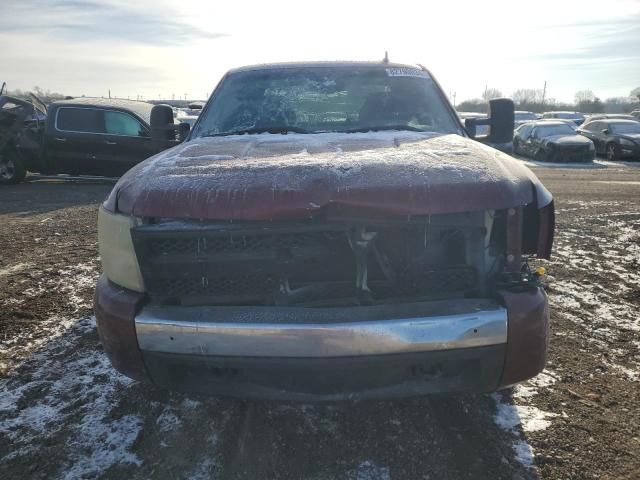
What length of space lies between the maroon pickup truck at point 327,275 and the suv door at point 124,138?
8454 mm

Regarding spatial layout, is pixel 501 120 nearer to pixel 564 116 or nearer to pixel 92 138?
pixel 92 138

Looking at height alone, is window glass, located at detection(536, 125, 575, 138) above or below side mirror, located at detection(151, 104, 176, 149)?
below

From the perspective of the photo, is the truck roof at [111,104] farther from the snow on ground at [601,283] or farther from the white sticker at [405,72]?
the snow on ground at [601,283]

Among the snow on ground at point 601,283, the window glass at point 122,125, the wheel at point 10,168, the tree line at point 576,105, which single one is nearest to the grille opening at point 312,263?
the snow on ground at point 601,283

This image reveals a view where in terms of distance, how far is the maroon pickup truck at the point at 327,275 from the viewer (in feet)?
6.38

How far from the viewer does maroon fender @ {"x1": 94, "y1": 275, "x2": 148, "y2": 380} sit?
2.08 m

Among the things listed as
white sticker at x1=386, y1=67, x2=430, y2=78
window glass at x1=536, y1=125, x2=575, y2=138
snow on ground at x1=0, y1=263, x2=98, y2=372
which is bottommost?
snow on ground at x1=0, y1=263, x2=98, y2=372

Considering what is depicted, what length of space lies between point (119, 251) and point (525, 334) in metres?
1.79

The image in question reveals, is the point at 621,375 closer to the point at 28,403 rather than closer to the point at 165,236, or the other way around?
the point at 165,236

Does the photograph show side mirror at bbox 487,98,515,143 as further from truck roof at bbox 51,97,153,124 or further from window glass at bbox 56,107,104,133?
window glass at bbox 56,107,104,133

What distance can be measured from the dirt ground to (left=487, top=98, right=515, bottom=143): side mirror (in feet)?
4.66

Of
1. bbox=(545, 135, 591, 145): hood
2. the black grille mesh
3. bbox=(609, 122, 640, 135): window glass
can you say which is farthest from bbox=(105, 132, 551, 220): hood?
bbox=(609, 122, 640, 135): window glass

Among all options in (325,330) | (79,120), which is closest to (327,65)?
(325,330)

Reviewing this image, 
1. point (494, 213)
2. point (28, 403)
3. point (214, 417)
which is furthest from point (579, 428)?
point (28, 403)
